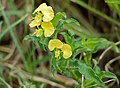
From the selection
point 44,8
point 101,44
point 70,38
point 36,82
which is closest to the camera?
point 44,8

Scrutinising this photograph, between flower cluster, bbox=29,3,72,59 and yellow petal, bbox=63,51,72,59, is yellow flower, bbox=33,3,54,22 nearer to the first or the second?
flower cluster, bbox=29,3,72,59

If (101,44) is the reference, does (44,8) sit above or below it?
above

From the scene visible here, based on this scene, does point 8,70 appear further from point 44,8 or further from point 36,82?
point 44,8

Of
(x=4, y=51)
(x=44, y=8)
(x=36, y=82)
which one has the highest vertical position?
(x=44, y=8)

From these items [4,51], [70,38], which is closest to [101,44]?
[70,38]

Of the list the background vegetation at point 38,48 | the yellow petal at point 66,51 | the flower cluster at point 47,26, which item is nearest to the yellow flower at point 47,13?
the flower cluster at point 47,26

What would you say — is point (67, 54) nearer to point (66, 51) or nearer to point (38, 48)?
point (66, 51)

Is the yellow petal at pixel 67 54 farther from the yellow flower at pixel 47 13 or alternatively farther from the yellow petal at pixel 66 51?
the yellow flower at pixel 47 13
